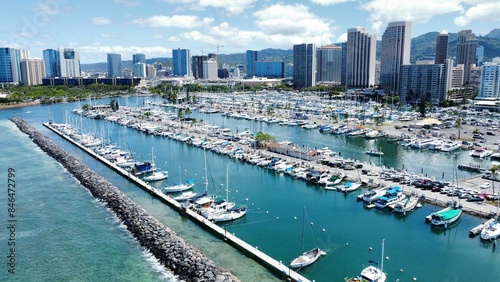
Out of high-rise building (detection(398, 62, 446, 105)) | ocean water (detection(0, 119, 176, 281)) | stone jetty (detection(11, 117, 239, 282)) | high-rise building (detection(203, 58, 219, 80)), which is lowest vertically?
ocean water (detection(0, 119, 176, 281))

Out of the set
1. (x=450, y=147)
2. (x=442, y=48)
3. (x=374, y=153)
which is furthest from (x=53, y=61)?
(x=450, y=147)

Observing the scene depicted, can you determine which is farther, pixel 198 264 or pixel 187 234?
pixel 187 234

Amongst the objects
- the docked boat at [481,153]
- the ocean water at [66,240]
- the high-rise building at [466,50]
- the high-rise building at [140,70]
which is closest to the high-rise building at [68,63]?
the high-rise building at [140,70]

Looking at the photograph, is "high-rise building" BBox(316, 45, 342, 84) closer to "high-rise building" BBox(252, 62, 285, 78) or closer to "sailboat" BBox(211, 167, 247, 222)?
"high-rise building" BBox(252, 62, 285, 78)


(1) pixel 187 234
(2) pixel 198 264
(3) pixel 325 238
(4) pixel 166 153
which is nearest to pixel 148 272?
(2) pixel 198 264

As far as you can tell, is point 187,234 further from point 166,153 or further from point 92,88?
point 92,88

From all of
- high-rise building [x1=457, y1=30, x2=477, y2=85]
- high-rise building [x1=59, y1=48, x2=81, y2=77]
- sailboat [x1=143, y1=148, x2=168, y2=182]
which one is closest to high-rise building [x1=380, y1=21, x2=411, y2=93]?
high-rise building [x1=457, y1=30, x2=477, y2=85]
